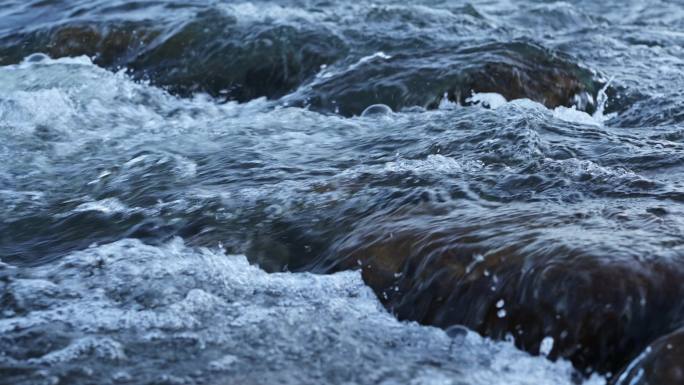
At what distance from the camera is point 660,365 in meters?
2.74

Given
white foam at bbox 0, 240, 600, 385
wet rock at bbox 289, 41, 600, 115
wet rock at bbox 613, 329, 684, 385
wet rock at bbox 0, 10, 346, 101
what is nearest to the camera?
wet rock at bbox 613, 329, 684, 385

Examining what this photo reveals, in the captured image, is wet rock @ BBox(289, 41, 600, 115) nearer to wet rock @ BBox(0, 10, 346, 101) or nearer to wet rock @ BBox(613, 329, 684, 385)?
wet rock @ BBox(0, 10, 346, 101)

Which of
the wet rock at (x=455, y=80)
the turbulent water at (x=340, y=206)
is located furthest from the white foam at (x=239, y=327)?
the wet rock at (x=455, y=80)

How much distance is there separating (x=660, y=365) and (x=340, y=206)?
5.52ft

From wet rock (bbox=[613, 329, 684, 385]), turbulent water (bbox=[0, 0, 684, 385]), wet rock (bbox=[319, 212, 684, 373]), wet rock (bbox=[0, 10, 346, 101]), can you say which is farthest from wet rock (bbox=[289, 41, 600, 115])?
wet rock (bbox=[613, 329, 684, 385])

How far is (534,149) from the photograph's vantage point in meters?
4.63

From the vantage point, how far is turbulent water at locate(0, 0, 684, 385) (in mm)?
3037

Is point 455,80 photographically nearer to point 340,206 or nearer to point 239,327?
point 340,206

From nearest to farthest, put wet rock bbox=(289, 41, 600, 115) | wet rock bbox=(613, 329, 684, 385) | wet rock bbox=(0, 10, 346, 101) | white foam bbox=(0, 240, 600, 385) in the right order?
1. wet rock bbox=(613, 329, 684, 385)
2. white foam bbox=(0, 240, 600, 385)
3. wet rock bbox=(289, 41, 600, 115)
4. wet rock bbox=(0, 10, 346, 101)

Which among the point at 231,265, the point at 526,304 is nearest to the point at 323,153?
the point at 231,265

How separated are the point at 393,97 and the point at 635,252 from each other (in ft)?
10.2

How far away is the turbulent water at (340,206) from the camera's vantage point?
9.96 ft

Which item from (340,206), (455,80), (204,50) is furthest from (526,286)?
(204,50)

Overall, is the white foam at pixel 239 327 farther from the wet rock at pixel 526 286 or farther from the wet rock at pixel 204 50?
the wet rock at pixel 204 50
